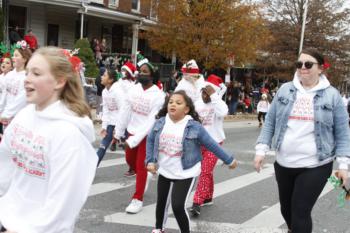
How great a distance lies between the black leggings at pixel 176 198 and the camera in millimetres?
4816

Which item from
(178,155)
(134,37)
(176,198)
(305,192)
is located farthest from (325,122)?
(134,37)

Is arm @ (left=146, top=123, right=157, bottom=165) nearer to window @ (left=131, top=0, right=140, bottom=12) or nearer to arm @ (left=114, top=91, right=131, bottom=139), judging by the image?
arm @ (left=114, top=91, right=131, bottom=139)

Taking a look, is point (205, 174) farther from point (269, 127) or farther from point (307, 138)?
point (307, 138)

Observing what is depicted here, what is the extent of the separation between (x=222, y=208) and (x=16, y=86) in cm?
324

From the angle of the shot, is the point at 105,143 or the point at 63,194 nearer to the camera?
the point at 63,194

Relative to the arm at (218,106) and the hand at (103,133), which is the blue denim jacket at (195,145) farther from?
the hand at (103,133)

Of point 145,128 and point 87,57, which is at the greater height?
point 87,57

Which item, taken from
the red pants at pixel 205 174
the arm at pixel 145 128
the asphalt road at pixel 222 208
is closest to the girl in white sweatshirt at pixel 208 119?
the red pants at pixel 205 174

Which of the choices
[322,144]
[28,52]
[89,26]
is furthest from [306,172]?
[89,26]

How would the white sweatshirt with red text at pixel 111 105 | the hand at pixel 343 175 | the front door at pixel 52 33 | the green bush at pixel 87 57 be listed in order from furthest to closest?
the front door at pixel 52 33 → the green bush at pixel 87 57 → the white sweatshirt with red text at pixel 111 105 → the hand at pixel 343 175

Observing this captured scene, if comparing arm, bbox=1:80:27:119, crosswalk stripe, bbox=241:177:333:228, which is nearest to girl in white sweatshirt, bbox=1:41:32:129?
arm, bbox=1:80:27:119

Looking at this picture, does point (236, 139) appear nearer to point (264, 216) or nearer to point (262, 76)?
point (264, 216)

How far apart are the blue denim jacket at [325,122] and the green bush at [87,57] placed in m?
16.3

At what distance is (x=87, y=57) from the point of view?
20.4m
